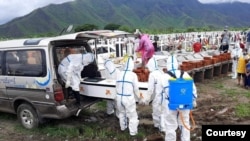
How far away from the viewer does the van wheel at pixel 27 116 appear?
7.41 metres

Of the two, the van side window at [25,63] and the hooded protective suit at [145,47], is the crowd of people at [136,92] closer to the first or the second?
the van side window at [25,63]

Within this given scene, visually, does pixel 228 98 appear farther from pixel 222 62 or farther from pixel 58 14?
pixel 58 14

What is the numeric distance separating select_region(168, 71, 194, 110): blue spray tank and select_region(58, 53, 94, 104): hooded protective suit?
2403mm

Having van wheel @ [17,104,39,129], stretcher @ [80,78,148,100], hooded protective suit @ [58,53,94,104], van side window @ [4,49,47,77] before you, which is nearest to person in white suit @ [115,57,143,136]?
stretcher @ [80,78,148,100]

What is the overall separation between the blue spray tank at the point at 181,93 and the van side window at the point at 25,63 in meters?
2.85

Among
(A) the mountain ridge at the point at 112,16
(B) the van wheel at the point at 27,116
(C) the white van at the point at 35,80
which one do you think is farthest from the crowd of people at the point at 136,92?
(A) the mountain ridge at the point at 112,16

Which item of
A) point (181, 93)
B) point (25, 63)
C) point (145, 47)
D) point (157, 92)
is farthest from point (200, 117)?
point (25, 63)

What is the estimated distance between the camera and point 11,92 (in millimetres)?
7680

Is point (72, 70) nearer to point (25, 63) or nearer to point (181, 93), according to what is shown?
point (25, 63)

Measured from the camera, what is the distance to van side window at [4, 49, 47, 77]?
705 centimetres

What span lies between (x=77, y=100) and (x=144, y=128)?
5.20ft

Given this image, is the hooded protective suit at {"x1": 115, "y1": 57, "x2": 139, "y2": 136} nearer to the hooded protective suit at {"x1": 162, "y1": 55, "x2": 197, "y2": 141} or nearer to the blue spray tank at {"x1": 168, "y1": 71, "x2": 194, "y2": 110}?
the hooded protective suit at {"x1": 162, "y1": 55, "x2": 197, "y2": 141}

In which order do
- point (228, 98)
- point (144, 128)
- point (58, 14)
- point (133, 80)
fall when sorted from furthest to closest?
point (58, 14), point (228, 98), point (144, 128), point (133, 80)

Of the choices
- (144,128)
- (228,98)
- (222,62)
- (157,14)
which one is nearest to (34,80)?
(144,128)
